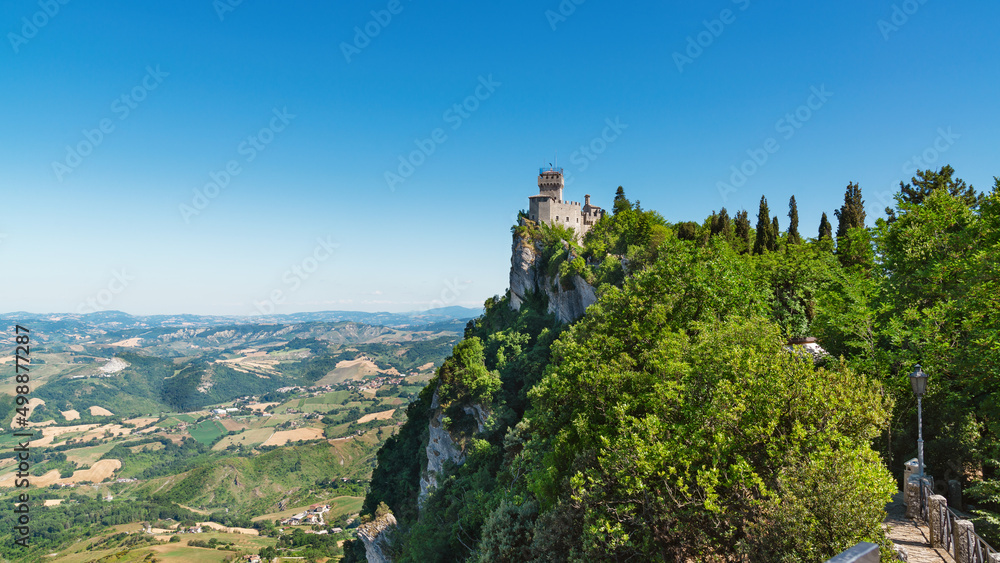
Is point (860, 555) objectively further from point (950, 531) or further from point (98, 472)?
point (98, 472)

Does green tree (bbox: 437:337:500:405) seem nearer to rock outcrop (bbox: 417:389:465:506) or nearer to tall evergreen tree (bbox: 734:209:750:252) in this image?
rock outcrop (bbox: 417:389:465:506)

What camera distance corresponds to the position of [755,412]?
479 inches

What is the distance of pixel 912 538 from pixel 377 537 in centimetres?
3718

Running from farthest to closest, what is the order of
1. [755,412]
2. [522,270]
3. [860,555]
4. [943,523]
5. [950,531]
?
[522,270] → [755,412] → [943,523] → [950,531] → [860,555]

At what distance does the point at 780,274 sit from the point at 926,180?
12378 mm

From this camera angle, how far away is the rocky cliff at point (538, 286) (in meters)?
49.6

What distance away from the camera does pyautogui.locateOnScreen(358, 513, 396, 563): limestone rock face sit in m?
A: 39.0

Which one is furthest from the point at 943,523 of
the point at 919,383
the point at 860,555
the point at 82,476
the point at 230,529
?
the point at 82,476

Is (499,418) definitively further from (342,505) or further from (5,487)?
(5,487)

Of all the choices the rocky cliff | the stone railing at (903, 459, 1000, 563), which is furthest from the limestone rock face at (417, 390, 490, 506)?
the stone railing at (903, 459, 1000, 563)

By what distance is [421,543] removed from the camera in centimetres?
2947

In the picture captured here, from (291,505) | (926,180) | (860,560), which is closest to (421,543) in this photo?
(860,560)

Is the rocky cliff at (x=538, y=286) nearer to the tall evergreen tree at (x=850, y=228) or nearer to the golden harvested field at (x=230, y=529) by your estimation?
the tall evergreen tree at (x=850, y=228)

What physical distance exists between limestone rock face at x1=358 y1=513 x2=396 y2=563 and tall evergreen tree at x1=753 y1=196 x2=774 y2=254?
4173 centimetres
